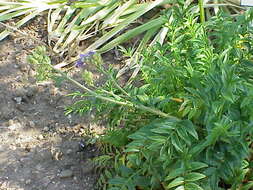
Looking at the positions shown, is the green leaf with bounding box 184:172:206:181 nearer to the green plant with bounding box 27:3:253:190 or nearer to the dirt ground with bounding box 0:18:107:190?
the green plant with bounding box 27:3:253:190

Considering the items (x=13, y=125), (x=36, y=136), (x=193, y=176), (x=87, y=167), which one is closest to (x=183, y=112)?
(x=193, y=176)

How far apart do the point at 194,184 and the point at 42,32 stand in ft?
6.33

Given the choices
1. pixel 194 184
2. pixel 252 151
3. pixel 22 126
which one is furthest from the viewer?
pixel 22 126

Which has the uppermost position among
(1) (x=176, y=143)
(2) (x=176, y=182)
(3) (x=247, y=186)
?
(1) (x=176, y=143)

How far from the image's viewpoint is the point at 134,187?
2.22m

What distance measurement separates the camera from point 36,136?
2789 millimetres

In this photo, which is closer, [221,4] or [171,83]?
Result: [171,83]

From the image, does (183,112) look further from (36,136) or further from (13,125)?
(13,125)

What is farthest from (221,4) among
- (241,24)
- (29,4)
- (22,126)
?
(22,126)

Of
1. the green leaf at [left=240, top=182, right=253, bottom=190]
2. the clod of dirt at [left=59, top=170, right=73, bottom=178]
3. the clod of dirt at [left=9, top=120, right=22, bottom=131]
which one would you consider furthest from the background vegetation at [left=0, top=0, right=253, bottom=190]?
the clod of dirt at [left=9, top=120, right=22, bottom=131]

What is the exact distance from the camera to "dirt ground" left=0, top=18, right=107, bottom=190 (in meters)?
2.54

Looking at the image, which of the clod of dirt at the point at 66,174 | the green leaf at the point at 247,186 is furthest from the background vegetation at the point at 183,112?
the clod of dirt at the point at 66,174

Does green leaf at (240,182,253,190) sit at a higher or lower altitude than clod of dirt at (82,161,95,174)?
lower

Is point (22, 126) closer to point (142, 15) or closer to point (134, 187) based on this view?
point (134, 187)
